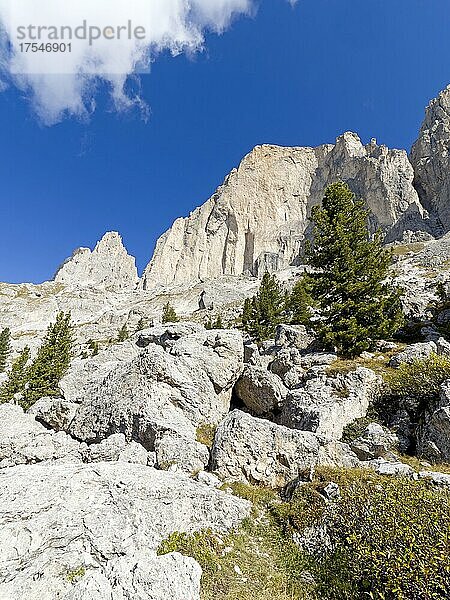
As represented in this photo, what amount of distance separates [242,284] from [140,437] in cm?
13362

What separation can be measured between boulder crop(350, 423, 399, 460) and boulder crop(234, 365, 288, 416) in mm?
4574

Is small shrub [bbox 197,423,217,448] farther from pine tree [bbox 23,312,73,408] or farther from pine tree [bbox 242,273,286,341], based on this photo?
pine tree [bbox 242,273,286,341]

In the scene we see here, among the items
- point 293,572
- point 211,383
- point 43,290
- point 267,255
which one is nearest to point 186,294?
point 267,255

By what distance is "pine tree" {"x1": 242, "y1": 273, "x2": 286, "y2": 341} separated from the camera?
153 ft

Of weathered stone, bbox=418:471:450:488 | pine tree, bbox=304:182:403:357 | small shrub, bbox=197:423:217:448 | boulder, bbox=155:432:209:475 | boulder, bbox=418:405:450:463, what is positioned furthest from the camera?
pine tree, bbox=304:182:403:357

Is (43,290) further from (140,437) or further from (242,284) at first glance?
(140,437)

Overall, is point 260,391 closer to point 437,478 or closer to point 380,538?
point 437,478

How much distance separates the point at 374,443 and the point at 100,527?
10.6 metres

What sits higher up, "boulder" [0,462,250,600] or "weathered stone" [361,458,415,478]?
"weathered stone" [361,458,415,478]

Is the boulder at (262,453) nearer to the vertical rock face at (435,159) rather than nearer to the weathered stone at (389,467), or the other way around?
the weathered stone at (389,467)

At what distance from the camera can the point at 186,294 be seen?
154 meters

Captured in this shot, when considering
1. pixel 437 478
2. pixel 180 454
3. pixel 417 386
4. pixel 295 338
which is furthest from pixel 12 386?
pixel 437 478

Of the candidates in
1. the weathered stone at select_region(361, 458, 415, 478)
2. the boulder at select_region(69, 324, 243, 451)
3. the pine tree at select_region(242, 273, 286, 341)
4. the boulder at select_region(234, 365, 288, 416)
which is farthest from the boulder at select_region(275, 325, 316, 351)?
the pine tree at select_region(242, 273, 286, 341)

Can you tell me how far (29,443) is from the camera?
15.5m
